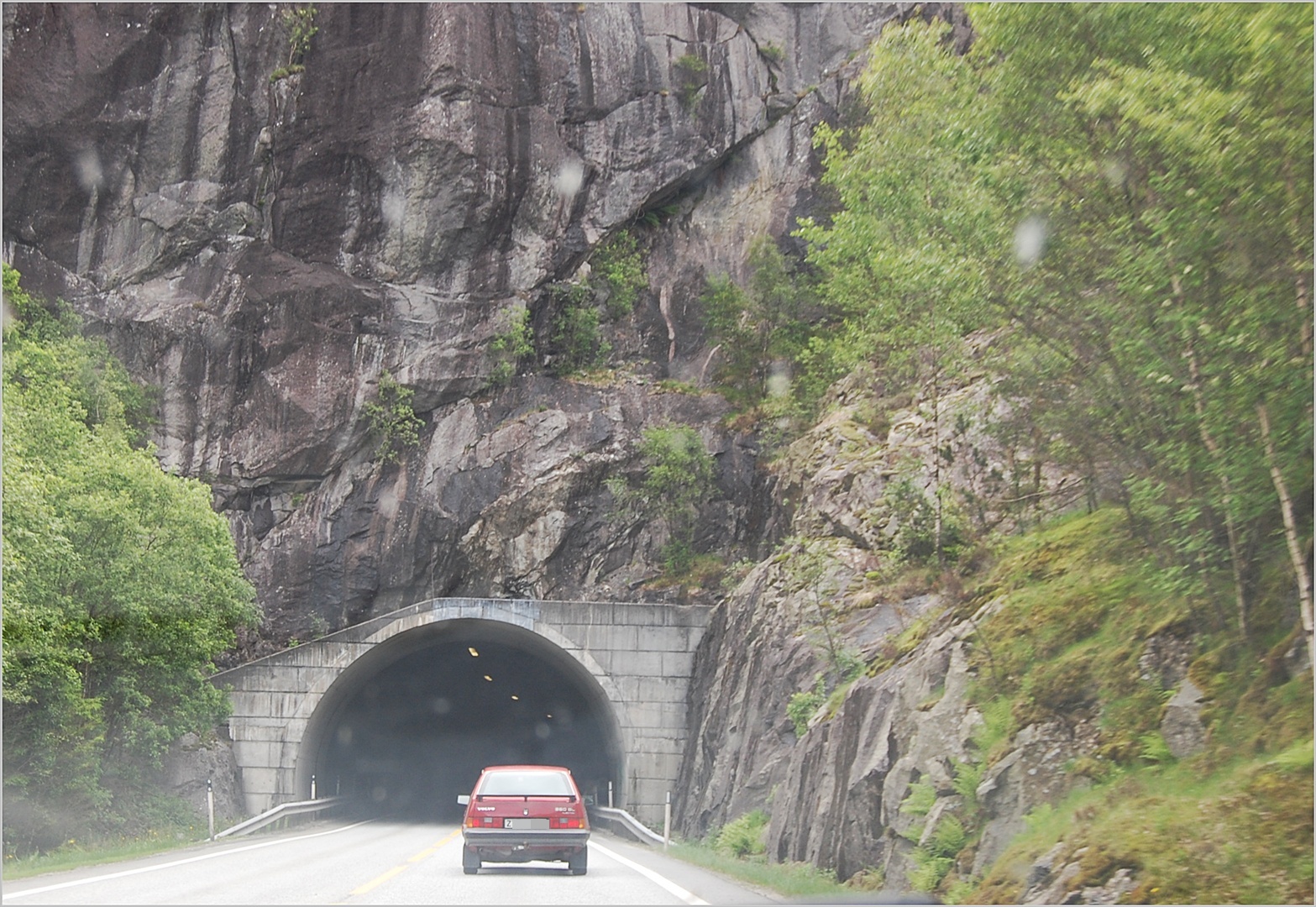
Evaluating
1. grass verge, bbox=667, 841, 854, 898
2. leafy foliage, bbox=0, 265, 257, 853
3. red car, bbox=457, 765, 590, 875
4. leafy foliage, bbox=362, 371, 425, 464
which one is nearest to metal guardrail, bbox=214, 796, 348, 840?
leafy foliage, bbox=0, 265, 257, 853

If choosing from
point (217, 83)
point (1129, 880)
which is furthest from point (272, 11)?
point (1129, 880)

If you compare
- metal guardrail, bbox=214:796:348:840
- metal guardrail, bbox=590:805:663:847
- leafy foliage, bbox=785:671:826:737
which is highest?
leafy foliage, bbox=785:671:826:737

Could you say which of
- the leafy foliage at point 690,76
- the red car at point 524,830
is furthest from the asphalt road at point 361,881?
the leafy foliage at point 690,76

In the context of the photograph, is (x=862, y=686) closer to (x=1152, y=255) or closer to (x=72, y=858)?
(x=1152, y=255)

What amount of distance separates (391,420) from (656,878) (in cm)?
2757

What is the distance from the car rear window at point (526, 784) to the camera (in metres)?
14.8

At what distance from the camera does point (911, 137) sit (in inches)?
746

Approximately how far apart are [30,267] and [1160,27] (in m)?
39.6

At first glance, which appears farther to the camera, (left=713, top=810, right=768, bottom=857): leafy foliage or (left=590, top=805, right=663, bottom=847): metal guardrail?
(left=590, top=805, right=663, bottom=847): metal guardrail

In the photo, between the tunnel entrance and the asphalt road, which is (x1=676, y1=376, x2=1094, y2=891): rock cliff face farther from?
the tunnel entrance

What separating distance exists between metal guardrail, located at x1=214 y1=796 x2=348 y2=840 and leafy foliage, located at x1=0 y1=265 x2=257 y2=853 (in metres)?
3.20

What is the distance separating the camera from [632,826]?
24922mm

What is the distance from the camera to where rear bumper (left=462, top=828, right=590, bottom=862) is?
1423cm

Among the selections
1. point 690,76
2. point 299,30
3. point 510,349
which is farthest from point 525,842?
point 299,30
